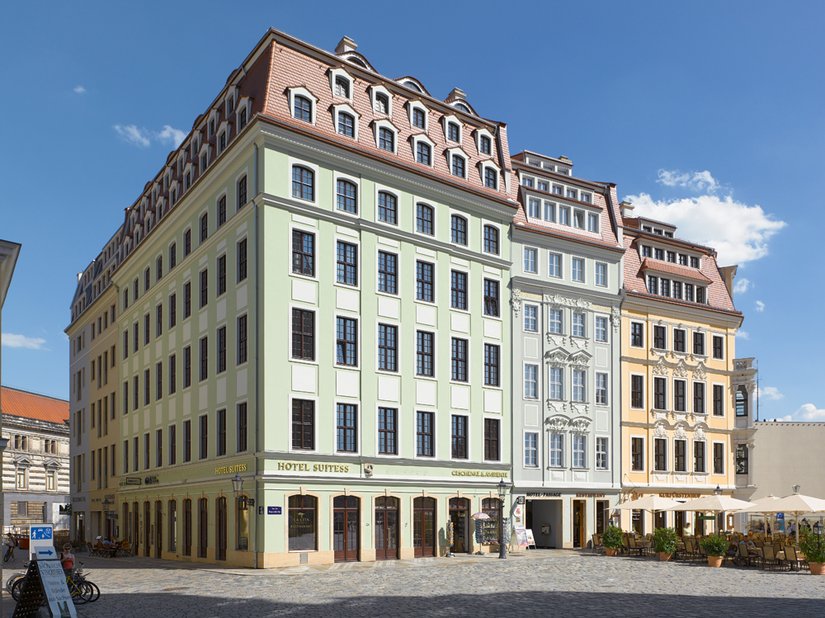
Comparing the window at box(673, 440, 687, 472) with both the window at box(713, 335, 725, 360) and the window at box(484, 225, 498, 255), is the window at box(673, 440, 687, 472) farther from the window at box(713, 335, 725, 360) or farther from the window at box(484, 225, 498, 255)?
the window at box(484, 225, 498, 255)

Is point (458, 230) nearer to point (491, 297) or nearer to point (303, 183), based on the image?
point (491, 297)

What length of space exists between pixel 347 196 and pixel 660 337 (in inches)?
939

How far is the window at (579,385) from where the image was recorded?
51625mm

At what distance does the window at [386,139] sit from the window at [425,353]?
343 inches

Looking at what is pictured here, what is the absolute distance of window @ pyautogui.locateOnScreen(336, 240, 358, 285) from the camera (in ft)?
135

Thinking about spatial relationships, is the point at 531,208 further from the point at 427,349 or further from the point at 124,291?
the point at 124,291

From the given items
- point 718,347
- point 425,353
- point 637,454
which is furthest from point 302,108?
point 718,347

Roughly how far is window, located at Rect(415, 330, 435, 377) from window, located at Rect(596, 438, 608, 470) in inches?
520

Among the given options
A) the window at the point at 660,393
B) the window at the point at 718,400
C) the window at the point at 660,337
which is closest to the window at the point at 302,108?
the window at the point at 660,337

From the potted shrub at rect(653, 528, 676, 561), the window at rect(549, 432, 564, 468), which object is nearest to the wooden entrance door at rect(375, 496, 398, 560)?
Answer: the window at rect(549, 432, 564, 468)

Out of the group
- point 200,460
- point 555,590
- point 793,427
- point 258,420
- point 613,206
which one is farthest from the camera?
point 793,427

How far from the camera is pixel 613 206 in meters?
55.2

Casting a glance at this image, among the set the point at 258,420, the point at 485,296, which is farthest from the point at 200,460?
the point at 485,296

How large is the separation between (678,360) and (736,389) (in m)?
5.88
